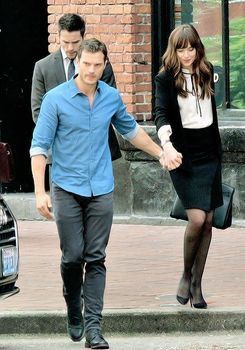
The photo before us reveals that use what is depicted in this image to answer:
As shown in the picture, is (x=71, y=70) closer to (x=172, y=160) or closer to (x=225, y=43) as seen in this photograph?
(x=172, y=160)

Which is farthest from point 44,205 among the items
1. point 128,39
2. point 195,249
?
point 128,39

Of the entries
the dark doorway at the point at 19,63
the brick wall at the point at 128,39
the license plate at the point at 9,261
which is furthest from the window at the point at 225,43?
the license plate at the point at 9,261

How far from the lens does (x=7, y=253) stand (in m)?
7.99

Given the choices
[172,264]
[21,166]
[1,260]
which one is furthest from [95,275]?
[21,166]

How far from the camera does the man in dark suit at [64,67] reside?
910cm

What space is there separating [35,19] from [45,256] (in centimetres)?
366

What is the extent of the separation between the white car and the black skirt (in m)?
1.27

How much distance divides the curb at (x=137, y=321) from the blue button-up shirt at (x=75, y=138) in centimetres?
105

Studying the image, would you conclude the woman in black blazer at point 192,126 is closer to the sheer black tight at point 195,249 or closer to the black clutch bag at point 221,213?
the sheer black tight at point 195,249

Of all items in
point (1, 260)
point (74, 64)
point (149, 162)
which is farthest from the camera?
point (149, 162)

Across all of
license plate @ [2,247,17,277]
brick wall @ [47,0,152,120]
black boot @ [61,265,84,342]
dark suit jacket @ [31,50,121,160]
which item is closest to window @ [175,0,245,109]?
brick wall @ [47,0,152,120]

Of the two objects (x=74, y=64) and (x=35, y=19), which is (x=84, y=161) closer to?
(x=74, y=64)

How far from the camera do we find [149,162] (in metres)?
13.0

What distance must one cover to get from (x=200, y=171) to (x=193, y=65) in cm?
68
